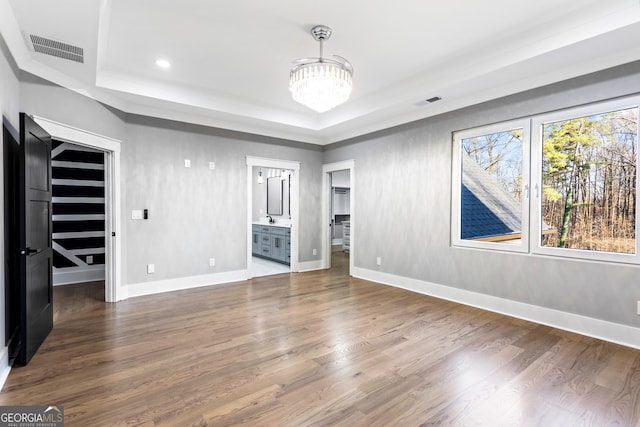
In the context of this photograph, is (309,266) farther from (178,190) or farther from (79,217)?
(79,217)

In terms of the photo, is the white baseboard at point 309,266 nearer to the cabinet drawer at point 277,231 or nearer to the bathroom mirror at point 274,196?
the cabinet drawer at point 277,231

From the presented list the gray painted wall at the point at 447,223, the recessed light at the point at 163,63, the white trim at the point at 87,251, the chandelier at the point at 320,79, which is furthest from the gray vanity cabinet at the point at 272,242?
the chandelier at the point at 320,79

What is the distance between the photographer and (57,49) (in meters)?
2.77

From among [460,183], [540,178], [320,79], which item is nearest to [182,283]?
[320,79]

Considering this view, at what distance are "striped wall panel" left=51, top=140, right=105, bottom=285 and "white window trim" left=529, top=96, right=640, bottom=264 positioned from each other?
6429 millimetres

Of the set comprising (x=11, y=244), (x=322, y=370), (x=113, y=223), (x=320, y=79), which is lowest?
(x=322, y=370)

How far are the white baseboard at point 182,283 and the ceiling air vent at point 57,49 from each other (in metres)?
2.87

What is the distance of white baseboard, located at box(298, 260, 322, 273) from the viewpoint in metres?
6.21

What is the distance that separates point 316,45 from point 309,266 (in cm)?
418

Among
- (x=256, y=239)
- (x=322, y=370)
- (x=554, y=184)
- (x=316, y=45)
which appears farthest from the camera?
(x=256, y=239)

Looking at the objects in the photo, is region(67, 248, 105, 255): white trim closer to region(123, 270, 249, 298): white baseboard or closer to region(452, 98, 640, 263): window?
region(123, 270, 249, 298): white baseboard

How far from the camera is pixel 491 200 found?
3.96 m

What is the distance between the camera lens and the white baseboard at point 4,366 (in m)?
2.19

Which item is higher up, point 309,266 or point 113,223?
point 113,223
